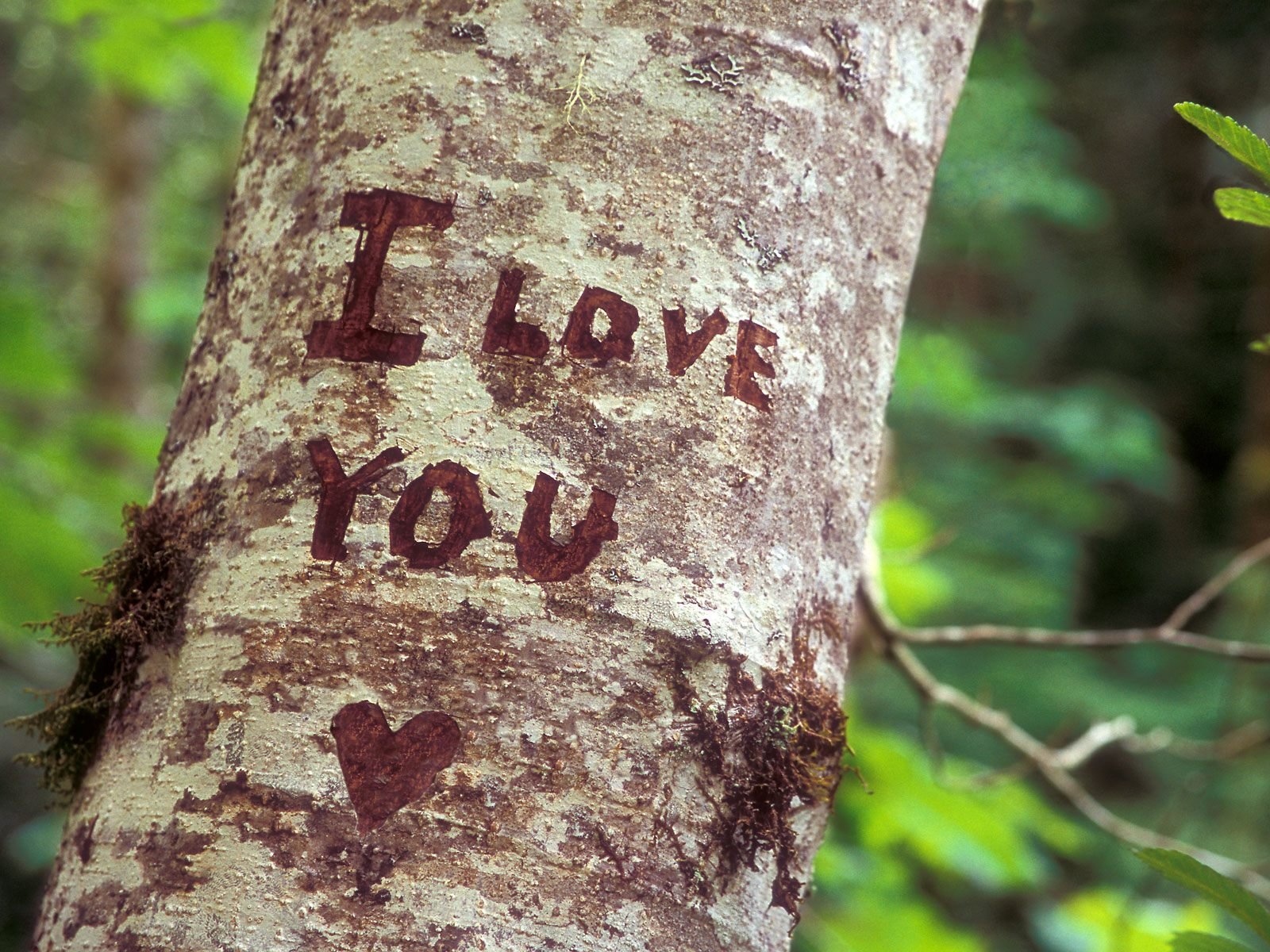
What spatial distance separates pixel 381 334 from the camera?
87cm

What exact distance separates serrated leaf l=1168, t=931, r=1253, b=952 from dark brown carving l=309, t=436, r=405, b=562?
783 mm

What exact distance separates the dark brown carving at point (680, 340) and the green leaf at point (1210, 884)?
0.55 metres

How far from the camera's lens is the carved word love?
32.5 inches

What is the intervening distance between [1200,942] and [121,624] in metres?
0.96

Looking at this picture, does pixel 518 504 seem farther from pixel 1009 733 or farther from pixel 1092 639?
pixel 1009 733

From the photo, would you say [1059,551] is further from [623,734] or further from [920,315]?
[623,734]

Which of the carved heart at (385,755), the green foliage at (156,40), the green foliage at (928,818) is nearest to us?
the carved heart at (385,755)

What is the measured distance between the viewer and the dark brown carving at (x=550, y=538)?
83 centimetres

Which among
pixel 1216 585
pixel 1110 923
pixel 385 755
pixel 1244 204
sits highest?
pixel 1244 204

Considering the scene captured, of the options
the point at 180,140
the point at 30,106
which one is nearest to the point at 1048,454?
the point at 180,140

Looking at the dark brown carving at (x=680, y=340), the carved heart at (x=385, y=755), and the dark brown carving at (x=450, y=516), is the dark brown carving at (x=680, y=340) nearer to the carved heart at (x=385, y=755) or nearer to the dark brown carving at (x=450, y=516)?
the dark brown carving at (x=450, y=516)

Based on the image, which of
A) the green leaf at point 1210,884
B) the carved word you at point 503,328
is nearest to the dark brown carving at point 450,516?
the carved word you at point 503,328

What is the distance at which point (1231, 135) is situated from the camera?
2.76 ft

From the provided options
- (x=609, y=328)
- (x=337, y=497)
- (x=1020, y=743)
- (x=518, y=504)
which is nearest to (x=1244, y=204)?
(x=609, y=328)
